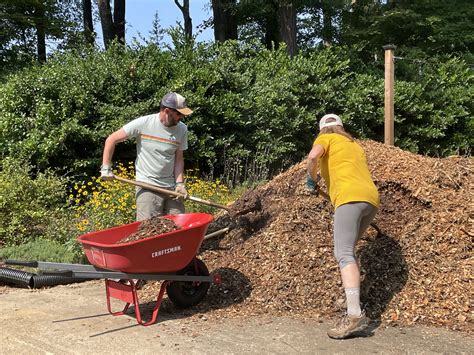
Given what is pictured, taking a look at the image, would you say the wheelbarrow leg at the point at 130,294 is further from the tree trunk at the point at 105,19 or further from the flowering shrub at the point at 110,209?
the tree trunk at the point at 105,19

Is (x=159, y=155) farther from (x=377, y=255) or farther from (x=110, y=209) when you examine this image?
(x=377, y=255)

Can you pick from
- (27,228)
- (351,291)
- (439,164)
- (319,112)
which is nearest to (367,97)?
(319,112)

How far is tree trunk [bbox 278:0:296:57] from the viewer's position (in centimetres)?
1526

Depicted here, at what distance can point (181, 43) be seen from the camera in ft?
35.2

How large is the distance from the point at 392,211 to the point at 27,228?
189 inches

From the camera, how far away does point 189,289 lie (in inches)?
190

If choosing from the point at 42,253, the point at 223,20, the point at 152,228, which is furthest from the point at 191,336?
the point at 223,20

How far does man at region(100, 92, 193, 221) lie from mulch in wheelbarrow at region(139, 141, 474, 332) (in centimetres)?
86

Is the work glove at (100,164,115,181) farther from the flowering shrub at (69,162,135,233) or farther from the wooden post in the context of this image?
the wooden post

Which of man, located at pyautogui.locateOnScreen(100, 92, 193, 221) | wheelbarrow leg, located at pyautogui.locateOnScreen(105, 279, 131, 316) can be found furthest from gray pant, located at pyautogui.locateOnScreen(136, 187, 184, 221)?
wheelbarrow leg, located at pyautogui.locateOnScreen(105, 279, 131, 316)

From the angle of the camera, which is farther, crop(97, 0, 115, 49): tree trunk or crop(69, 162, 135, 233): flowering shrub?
crop(97, 0, 115, 49): tree trunk

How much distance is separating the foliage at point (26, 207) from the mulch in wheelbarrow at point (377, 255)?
8.50 feet

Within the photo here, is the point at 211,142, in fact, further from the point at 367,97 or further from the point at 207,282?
the point at 207,282

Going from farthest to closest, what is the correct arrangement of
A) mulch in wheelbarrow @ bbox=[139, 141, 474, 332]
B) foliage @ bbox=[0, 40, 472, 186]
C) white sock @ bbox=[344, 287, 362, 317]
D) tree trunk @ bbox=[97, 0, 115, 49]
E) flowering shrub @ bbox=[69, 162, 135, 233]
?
tree trunk @ bbox=[97, 0, 115, 49] → foliage @ bbox=[0, 40, 472, 186] → flowering shrub @ bbox=[69, 162, 135, 233] → mulch in wheelbarrow @ bbox=[139, 141, 474, 332] → white sock @ bbox=[344, 287, 362, 317]
